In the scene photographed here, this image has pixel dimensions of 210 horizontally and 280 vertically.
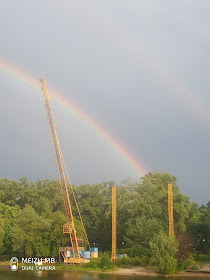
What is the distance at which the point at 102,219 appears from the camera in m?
81.8

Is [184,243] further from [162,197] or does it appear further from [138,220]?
[162,197]

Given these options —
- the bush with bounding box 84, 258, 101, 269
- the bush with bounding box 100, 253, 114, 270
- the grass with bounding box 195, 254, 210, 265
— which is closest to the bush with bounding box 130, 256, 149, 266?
the bush with bounding box 100, 253, 114, 270

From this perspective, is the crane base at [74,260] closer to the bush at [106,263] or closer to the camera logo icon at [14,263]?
the bush at [106,263]

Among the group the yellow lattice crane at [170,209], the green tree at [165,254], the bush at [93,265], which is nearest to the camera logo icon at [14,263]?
the bush at [93,265]

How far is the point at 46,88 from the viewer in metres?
71.2

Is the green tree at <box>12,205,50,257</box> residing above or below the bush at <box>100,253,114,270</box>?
above

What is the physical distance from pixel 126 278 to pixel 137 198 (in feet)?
74.9

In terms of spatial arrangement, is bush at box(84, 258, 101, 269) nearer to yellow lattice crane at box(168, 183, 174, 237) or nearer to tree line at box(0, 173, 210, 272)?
tree line at box(0, 173, 210, 272)

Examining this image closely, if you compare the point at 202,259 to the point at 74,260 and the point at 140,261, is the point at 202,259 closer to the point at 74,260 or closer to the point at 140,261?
the point at 140,261

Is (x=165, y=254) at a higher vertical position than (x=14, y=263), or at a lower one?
higher

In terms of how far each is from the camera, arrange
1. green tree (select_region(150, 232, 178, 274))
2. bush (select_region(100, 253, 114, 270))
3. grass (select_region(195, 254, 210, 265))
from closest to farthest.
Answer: green tree (select_region(150, 232, 178, 274)) < bush (select_region(100, 253, 114, 270)) < grass (select_region(195, 254, 210, 265))

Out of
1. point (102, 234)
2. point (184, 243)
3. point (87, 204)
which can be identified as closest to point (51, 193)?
point (87, 204)

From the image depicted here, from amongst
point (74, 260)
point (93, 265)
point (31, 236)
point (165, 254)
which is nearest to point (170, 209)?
point (165, 254)

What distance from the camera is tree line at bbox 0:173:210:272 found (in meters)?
60.9
